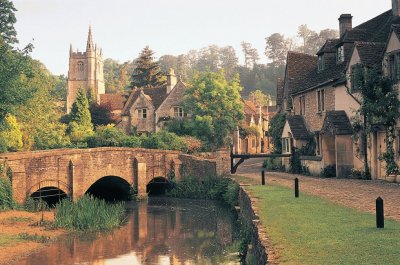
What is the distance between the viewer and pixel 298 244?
9.76m

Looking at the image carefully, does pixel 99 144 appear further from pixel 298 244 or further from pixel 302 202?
pixel 298 244

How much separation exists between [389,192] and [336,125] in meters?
8.95

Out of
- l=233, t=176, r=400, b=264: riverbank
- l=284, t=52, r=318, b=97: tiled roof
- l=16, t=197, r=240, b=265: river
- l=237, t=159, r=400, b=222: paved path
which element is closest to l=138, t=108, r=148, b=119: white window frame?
l=284, t=52, r=318, b=97: tiled roof

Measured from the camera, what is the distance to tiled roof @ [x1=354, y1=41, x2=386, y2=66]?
947 inches

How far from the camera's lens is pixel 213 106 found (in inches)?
1829

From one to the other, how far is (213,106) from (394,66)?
2554 cm

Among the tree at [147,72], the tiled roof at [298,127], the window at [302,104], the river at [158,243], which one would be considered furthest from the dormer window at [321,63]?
the tree at [147,72]

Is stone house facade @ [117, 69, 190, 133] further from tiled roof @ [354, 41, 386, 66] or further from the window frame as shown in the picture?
tiled roof @ [354, 41, 386, 66]

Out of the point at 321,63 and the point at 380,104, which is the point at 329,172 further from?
the point at 321,63

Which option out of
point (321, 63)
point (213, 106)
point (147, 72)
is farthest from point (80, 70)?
point (321, 63)

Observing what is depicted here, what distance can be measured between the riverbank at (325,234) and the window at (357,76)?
10.2 meters

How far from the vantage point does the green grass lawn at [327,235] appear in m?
8.39

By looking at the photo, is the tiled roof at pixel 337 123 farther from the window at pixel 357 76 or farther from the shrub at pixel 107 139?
the shrub at pixel 107 139

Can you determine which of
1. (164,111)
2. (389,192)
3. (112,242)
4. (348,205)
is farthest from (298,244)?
(164,111)
